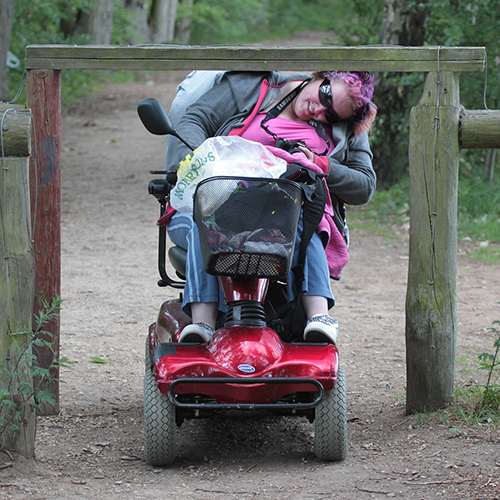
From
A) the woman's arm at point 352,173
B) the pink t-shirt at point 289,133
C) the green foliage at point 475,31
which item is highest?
the green foliage at point 475,31

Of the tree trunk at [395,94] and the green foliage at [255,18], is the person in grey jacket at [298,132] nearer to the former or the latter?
the tree trunk at [395,94]

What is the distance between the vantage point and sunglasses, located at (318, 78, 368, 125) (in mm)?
3857

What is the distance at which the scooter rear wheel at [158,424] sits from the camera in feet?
11.3

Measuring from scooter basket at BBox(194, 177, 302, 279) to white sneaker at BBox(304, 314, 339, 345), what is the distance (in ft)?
1.15

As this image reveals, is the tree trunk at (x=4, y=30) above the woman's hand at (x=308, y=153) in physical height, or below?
above

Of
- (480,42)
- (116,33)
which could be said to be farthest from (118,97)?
(480,42)

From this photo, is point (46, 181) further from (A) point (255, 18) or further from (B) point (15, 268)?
(A) point (255, 18)

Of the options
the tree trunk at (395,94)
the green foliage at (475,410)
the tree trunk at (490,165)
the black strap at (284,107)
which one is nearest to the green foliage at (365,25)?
the tree trunk at (395,94)

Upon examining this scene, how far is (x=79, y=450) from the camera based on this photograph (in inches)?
150

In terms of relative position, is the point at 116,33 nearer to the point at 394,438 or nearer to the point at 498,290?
the point at 498,290

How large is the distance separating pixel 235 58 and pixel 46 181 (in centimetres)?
109

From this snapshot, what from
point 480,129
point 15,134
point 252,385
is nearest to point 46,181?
point 15,134

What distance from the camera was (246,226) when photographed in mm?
3195

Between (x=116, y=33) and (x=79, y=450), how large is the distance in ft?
70.9
